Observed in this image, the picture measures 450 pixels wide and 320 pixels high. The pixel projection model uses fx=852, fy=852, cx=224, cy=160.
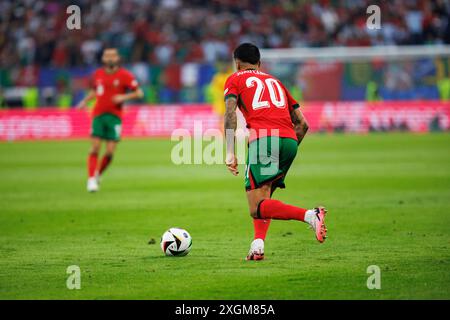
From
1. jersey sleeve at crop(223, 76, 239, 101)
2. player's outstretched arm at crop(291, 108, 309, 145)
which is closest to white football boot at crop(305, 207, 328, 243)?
player's outstretched arm at crop(291, 108, 309, 145)

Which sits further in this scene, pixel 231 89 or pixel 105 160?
pixel 105 160

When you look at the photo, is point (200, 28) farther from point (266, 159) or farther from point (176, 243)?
point (266, 159)

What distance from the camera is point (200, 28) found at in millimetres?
39406

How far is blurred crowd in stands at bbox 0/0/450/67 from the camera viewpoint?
37.7 m

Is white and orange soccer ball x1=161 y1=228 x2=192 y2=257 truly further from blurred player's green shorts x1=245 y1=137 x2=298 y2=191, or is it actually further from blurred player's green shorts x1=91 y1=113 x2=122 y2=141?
blurred player's green shorts x1=91 y1=113 x2=122 y2=141

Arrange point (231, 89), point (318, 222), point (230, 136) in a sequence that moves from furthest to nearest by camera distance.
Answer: point (231, 89), point (230, 136), point (318, 222)

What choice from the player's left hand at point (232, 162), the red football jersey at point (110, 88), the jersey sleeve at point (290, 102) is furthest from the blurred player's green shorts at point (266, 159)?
the red football jersey at point (110, 88)

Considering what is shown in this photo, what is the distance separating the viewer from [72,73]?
123 ft

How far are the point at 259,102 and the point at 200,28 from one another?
3090cm

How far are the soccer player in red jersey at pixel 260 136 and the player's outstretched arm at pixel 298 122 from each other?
226mm

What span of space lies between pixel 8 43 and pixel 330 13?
1520cm

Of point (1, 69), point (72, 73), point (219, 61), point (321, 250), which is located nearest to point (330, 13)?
point (219, 61)

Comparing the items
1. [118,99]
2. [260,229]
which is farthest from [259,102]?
[118,99]
